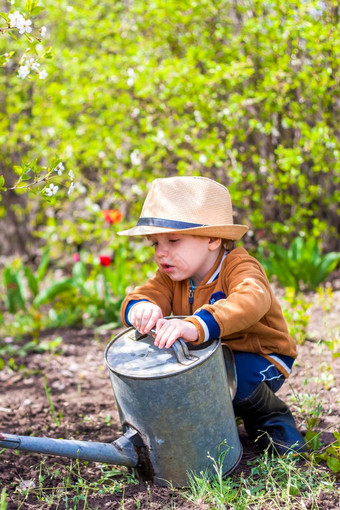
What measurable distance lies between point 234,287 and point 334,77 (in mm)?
2612

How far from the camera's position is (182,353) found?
1.72 m

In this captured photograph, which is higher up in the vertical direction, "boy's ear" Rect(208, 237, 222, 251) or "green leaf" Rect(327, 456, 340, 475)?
"boy's ear" Rect(208, 237, 222, 251)

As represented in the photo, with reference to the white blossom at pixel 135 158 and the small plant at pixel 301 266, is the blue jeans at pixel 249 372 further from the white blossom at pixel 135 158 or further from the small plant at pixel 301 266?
the white blossom at pixel 135 158

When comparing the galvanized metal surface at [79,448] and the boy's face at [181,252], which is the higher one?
the boy's face at [181,252]

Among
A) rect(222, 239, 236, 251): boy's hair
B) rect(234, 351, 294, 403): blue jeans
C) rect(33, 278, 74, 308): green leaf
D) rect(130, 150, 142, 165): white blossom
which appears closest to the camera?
rect(234, 351, 294, 403): blue jeans

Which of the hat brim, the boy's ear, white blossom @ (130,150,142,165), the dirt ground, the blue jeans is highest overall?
the hat brim

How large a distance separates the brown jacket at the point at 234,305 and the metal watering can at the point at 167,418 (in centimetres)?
10

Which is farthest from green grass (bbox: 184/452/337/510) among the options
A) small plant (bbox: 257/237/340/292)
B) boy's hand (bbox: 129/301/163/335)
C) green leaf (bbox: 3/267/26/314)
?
green leaf (bbox: 3/267/26/314)

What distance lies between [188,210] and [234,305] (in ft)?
1.25

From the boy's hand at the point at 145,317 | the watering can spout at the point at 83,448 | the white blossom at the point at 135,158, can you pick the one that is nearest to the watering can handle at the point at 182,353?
the boy's hand at the point at 145,317

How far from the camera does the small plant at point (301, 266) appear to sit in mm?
3986

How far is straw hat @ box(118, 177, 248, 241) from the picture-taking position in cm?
195

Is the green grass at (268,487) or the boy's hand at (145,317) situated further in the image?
the boy's hand at (145,317)

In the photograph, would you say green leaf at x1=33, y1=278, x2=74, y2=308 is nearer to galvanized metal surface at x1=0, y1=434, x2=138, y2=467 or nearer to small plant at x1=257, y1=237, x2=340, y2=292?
small plant at x1=257, y1=237, x2=340, y2=292
